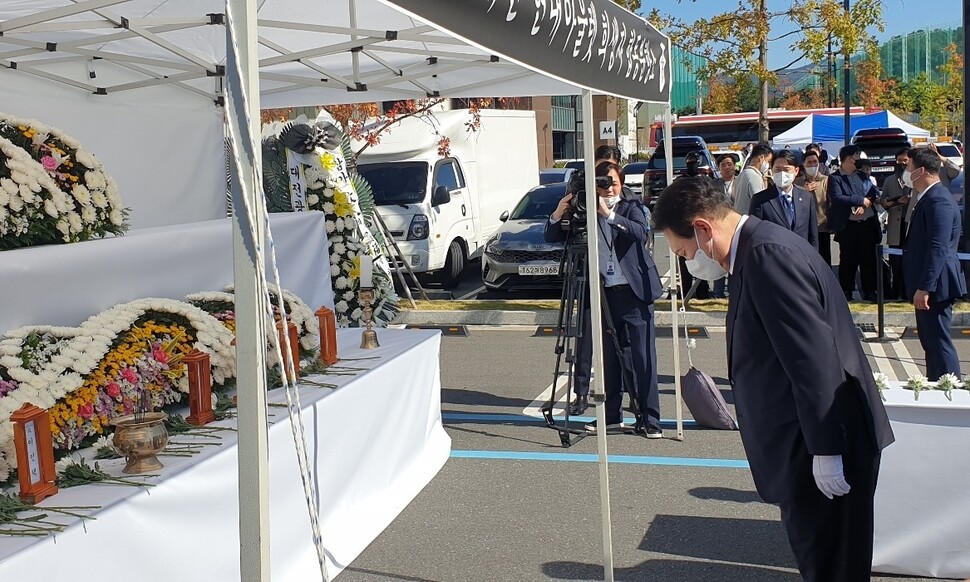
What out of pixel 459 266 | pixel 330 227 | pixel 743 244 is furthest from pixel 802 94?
→ pixel 743 244

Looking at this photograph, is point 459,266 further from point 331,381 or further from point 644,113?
point 644,113

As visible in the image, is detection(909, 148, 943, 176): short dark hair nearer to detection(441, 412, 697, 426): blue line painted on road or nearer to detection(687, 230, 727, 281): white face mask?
detection(441, 412, 697, 426): blue line painted on road

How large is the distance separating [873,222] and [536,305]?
4.31m

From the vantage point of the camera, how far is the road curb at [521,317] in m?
10.8

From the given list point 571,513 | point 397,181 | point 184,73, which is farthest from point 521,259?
point 571,513

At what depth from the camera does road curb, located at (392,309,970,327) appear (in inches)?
427

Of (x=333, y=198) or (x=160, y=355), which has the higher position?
(x=333, y=198)

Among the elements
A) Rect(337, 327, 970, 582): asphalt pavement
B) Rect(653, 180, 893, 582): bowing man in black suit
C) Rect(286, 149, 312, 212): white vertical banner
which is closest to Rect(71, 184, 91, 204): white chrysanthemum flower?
Rect(337, 327, 970, 582): asphalt pavement

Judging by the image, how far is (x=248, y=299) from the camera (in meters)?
2.24

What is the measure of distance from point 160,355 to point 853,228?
1012 centimetres

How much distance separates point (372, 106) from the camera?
45.6 ft

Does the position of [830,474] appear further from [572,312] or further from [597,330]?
[572,312]

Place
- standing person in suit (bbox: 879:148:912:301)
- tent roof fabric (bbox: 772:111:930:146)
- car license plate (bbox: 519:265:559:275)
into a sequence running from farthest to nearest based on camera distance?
1. tent roof fabric (bbox: 772:111:930:146)
2. car license plate (bbox: 519:265:559:275)
3. standing person in suit (bbox: 879:148:912:301)

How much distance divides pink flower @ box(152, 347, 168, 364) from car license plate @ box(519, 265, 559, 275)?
371 inches
